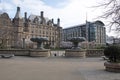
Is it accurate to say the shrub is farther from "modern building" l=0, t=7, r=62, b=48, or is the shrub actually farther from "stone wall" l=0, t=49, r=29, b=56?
"modern building" l=0, t=7, r=62, b=48

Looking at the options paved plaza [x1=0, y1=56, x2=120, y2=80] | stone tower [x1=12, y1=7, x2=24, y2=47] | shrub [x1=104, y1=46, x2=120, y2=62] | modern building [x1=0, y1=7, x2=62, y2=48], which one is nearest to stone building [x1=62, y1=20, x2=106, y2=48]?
modern building [x1=0, y1=7, x2=62, y2=48]

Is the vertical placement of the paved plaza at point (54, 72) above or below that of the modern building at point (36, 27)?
below

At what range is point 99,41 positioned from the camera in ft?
380

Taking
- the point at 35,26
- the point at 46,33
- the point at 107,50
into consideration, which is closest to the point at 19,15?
the point at 35,26

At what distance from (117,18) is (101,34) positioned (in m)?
108

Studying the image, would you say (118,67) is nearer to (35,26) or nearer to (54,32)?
(35,26)

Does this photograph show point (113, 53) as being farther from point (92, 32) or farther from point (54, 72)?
point (92, 32)

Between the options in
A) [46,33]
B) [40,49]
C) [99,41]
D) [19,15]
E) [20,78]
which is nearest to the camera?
[20,78]

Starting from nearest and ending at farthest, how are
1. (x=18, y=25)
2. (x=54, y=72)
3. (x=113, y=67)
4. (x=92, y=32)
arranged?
(x=54, y=72) < (x=113, y=67) < (x=18, y=25) < (x=92, y=32)

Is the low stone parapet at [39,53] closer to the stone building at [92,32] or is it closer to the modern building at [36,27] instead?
the modern building at [36,27]

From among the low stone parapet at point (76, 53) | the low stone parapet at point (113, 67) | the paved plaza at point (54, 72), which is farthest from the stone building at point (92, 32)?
the low stone parapet at point (113, 67)

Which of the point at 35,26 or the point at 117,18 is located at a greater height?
the point at 35,26

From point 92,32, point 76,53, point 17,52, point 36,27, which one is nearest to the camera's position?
point 76,53

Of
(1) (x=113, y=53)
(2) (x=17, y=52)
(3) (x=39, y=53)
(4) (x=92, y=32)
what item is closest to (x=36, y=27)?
(4) (x=92, y=32)
